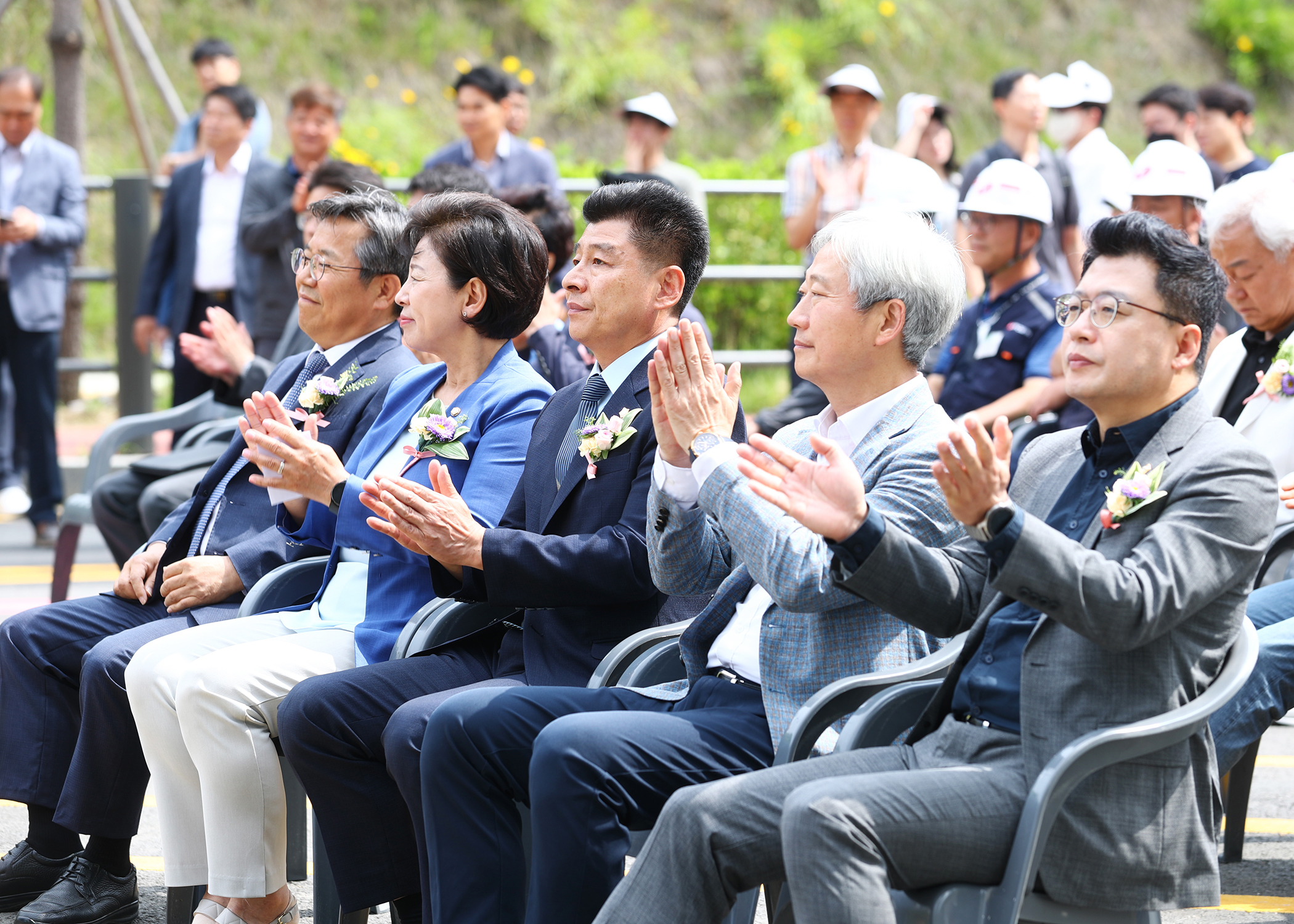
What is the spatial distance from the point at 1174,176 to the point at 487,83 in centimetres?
410

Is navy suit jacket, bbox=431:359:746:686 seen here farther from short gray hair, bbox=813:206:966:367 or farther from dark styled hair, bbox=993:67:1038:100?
dark styled hair, bbox=993:67:1038:100

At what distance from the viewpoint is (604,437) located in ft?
10.4

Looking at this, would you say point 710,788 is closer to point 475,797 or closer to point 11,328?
point 475,797

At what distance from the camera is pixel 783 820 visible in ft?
7.72

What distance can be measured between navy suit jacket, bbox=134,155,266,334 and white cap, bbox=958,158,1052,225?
4.06m

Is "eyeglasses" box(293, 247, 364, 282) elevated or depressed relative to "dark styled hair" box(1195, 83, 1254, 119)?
depressed

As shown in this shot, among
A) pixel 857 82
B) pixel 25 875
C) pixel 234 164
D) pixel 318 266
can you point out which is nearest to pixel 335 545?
pixel 318 266

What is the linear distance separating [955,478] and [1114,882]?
69 centimetres

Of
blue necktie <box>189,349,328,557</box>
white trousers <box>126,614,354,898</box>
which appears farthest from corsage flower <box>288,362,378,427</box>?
white trousers <box>126,614,354,898</box>

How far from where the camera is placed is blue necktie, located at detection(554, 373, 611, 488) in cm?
332

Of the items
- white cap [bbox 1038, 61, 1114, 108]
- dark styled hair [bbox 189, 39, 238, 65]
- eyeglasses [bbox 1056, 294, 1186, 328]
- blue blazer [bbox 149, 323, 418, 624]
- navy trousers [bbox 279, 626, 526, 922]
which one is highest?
dark styled hair [bbox 189, 39, 238, 65]

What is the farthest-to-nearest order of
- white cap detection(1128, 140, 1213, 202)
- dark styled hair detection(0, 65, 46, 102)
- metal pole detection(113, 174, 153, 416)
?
metal pole detection(113, 174, 153, 416) → dark styled hair detection(0, 65, 46, 102) → white cap detection(1128, 140, 1213, 202)

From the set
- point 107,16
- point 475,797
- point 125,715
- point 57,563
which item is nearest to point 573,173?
point 107,16

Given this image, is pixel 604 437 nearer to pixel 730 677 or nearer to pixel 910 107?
pixel 730 677
